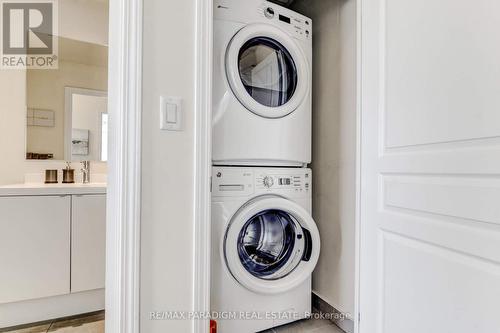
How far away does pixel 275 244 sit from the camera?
60.1 inches

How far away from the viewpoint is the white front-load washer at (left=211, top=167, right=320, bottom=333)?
129 cm

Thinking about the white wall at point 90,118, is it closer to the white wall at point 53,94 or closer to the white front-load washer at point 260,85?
the white wall at point 53,94

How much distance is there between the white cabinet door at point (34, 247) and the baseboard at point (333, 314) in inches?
59.0

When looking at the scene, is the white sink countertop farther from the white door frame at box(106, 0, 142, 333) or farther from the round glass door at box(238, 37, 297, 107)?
the round glass door at box(238, 37, 297, 107)

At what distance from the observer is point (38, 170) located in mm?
1994

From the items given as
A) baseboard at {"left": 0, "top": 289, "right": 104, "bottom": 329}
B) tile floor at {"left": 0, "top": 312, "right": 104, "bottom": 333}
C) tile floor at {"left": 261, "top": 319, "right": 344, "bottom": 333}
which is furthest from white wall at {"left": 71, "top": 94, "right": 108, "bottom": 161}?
tile floor at {"left": 261, "top": 319, "right": 344, "bottom": 333}

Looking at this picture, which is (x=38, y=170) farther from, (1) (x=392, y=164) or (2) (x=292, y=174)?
(1) (x=392, y=164)

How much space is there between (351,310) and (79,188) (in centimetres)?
168

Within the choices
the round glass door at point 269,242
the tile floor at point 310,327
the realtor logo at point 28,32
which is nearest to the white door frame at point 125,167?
the round glass door at point 269,242

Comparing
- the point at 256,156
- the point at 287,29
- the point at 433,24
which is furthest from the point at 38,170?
the point at 433,24

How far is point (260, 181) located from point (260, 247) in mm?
378

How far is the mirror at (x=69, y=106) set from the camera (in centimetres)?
198

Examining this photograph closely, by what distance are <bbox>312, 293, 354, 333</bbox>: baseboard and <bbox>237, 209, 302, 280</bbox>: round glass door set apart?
1.27 ft

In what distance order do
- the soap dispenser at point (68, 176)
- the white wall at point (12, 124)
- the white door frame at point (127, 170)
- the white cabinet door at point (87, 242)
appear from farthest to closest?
the soap dispenser at point (68, 176) → the white wall at point (12, 124) → the white cabinet door at point (87, 242) → the white door frame at point (127, 170)
